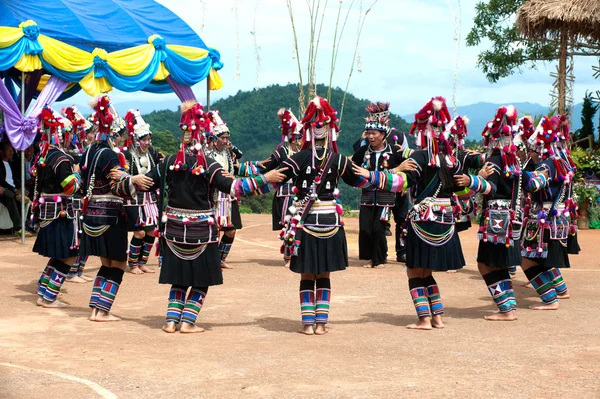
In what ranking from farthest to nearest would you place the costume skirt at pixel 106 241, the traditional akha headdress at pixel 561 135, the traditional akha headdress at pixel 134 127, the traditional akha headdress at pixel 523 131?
the traditional akha headdress at pixel 134 127 < the traditional akha headdress at pixel 561 135 < the traditional akha headdress at pixel 523 131 < the costume skirt at pixel 106 241

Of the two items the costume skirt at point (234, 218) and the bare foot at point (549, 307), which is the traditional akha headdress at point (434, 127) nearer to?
the bare foot at point (549, 307)

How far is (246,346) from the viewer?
7266mm

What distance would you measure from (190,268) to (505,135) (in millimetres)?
3360

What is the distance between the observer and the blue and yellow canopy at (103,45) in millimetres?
14922

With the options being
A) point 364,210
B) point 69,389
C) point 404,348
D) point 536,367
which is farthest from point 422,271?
point 364,210

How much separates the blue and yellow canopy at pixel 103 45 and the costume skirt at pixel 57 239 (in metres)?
6.07

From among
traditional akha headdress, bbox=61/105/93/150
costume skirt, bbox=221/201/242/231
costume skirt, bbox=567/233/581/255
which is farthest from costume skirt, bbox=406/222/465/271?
costume skirt, bbox=221/201/242/231

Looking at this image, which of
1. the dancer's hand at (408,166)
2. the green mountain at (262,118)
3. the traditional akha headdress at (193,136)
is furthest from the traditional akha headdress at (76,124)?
the green mountain at (262,118)

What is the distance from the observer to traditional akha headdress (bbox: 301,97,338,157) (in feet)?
25.3

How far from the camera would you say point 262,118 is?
143 feet

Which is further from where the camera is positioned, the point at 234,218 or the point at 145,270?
the point at 234,218

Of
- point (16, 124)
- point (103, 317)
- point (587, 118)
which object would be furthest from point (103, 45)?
point (587, 118)

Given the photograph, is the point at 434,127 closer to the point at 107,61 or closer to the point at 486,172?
the point at 486,172

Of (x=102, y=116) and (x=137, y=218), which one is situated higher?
(x=102, y=116)
